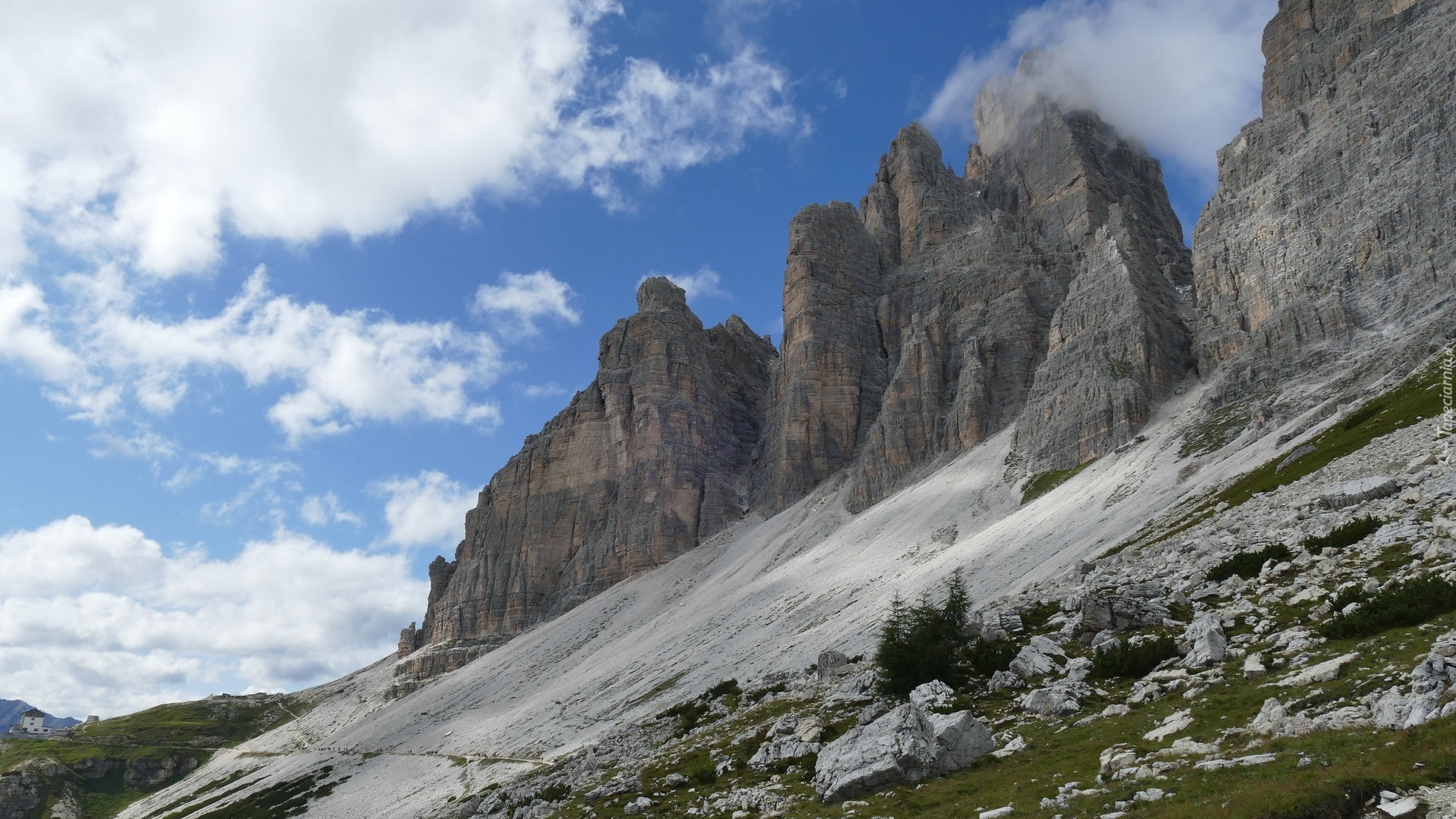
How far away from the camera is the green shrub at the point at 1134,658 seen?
24.7 meters

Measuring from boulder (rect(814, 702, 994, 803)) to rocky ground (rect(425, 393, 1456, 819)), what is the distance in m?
0.05

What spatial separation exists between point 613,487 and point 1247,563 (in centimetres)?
15341

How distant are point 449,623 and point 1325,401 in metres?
153

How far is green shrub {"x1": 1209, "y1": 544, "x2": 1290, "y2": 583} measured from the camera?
29859 millimetres

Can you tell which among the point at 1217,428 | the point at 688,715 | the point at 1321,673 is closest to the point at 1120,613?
the point at 1321,673

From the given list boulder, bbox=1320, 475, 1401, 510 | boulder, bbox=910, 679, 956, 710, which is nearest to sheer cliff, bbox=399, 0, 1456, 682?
boulder, bbox=1320, 475, 1401, 510

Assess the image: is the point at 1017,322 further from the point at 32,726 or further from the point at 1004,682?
the point at 32,726

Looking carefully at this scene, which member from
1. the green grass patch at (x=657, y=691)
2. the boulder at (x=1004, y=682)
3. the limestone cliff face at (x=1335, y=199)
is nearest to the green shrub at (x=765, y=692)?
the boulder at (x=1004, y=682)

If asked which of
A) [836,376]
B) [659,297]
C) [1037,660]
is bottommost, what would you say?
[1037,660]

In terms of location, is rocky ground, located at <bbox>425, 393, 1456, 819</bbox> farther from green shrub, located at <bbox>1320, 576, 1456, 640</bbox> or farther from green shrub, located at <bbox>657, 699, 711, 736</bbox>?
green shrub, located at <bbox>657, 699, 711, 736</bbox>

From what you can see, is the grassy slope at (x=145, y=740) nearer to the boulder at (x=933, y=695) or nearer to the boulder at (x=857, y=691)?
the boulder at (x=857, y=691)

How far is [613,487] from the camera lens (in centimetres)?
17788

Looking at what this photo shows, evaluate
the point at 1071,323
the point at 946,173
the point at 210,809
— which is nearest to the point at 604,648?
the point at 210,809

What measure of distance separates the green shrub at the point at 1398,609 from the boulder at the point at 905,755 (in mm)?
8824
